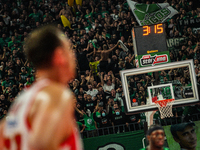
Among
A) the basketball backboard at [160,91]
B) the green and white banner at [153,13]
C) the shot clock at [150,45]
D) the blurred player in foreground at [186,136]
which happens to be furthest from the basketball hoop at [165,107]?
the green and white banner at [153,13]

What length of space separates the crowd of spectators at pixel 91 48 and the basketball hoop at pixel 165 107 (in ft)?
3.48

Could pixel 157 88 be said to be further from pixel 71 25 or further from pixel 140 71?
pixel 71 25

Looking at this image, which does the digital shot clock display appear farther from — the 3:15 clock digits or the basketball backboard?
the basketball backboard

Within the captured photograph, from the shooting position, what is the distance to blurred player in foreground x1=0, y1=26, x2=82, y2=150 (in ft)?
4.42

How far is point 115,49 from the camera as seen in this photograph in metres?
12.7

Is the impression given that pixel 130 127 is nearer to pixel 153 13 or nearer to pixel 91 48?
pixel 91 48

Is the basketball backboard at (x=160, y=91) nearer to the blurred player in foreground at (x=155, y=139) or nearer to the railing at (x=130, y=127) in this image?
the railing at (x=130, y=127)

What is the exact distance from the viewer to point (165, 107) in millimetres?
8227

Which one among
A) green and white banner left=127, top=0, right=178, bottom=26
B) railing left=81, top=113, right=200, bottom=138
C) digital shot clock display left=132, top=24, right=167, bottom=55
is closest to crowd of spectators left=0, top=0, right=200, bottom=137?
railing left=81, top=113, right=200, bottom=138

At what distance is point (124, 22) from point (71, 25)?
2.89m

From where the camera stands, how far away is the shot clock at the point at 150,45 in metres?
8.77

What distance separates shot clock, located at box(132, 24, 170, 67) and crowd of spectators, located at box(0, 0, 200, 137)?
4.68ft

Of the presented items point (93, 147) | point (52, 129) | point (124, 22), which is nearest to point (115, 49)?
point (124, 22)

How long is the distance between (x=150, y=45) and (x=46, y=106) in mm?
7784
